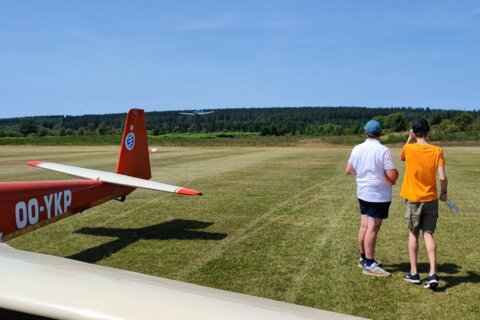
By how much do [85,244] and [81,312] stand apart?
5.05 m

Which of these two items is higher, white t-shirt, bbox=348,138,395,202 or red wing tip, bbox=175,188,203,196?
white t-shirt, bbox=348,138,395,202

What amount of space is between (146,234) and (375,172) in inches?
169

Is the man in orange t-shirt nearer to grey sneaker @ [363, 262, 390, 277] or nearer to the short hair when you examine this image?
the short hair

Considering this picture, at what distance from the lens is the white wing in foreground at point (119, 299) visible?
2.17 meters

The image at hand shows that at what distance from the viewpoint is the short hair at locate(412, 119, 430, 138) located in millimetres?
4781

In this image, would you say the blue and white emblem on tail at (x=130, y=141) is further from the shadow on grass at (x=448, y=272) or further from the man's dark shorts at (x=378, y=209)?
the shadow on grass at (x=448, y=272)

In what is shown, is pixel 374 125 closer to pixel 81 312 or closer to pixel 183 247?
pixel 183 247

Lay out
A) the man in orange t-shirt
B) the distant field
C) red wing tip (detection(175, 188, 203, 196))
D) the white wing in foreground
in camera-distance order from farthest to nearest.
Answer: red wing tip (detection(175, 188, 203, 196)), the man in orange t-shirt, the distant field, the white wing in foreground

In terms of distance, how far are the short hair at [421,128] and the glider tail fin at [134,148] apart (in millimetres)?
5163

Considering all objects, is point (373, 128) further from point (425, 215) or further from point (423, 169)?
point (425, 215)

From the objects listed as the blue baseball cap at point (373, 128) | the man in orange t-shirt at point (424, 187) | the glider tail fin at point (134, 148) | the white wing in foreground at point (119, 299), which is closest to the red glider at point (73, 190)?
the glider tail fin at point (134, 148)

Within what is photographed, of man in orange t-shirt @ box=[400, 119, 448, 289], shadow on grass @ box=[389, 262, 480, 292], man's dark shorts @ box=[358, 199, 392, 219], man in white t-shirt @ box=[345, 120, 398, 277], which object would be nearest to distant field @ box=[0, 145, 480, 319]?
shadow on grass @ box=[389, 262, 480, 292]

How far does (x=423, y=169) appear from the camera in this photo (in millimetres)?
4801

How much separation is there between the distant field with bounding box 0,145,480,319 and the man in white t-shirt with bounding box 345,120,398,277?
629mm
